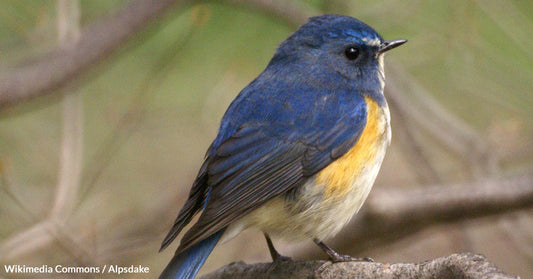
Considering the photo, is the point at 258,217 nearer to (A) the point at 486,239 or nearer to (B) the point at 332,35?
(B) the point at 332,35

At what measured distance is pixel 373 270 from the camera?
10.4ft

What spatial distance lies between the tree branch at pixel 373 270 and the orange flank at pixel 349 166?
0.37 meters

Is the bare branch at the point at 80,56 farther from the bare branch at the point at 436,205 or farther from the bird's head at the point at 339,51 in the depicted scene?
the bare branch at the point at 436,205

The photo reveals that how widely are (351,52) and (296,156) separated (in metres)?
0.78

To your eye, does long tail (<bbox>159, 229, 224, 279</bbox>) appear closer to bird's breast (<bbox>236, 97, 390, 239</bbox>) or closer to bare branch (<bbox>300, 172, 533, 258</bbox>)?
bird's breast (<bbox>236, 97, 390, 239</bbox>)

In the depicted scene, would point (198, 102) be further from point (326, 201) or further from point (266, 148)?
point (326, 201)

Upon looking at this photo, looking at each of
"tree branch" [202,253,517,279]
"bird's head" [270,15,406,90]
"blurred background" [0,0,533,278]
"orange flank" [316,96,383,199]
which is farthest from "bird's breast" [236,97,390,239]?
"blurred background" [0,0,533,278]

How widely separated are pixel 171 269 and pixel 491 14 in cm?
343

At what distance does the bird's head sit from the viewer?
4.04m

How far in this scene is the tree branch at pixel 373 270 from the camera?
2.65 metres

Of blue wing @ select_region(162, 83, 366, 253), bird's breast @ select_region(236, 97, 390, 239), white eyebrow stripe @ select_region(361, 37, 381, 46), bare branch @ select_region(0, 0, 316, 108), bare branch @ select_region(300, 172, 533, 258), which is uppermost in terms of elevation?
bare branch @ select_region(0, 0, 316, 108)

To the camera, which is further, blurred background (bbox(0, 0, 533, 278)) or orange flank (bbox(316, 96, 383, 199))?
blurred background (bbox(0, 0, 533, 278))

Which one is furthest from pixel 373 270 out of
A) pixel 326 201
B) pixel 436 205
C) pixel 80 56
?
pixel 80 56

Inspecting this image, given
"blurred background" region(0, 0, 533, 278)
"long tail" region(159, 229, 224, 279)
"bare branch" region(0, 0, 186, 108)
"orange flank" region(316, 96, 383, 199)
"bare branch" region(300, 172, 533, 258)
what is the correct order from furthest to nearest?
1. "blurred background" region(0, 0, 533, 278)
2. "bare branch" region(300, 172, 533, 258)
3. "bare branch" region(0, 0, 186, 108)
4. "orange flank" region(316, 96, 383, 199)
5. "long tail" region(159, 229, 224, 279)
